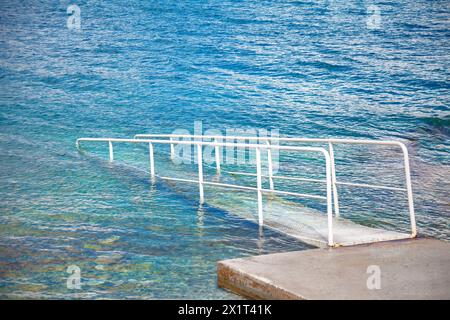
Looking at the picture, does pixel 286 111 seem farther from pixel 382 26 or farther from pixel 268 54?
pixel 382 26

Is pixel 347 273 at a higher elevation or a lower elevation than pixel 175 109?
higher

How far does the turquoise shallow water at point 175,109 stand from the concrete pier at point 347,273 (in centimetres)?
45

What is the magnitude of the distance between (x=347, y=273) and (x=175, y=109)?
3263 cm

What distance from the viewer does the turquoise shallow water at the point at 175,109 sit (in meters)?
6.74

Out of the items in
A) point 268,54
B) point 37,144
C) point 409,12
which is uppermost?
point 409,12

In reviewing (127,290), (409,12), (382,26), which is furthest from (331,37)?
(127,290)

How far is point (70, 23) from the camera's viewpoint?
64.4m

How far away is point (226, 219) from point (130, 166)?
649 cm

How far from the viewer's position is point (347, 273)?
4867 millimetres

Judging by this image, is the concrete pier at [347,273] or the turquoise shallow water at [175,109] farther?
the turquoise shallow water at [175,109]

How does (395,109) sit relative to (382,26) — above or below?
below

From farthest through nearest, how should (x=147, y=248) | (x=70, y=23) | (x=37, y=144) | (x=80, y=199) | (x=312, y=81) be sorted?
1. (x=70, y=23)
2. (x=312, y=81)
3. (x=37, y=144)
4. (x=80, y=199)
5. (x=147, y=248)

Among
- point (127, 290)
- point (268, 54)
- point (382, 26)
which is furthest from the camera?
point (382, 26)

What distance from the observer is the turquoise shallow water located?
22.1 feet
